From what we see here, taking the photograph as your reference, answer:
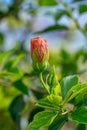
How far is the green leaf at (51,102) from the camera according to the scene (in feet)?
2.59

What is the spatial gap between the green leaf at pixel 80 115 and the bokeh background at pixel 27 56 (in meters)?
0.41

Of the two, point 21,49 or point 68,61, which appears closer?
point 68,61

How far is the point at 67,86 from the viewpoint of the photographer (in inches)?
33.1

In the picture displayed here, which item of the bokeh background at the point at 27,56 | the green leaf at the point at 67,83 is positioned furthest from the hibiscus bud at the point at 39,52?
the bokeh background at the point at 27,56

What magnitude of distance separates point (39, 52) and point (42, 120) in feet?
0.51

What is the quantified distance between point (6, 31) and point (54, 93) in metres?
1.89

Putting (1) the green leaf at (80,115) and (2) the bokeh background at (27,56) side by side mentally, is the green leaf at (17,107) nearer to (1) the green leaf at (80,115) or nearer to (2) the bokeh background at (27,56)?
(2) the bokeh background at (27,56)

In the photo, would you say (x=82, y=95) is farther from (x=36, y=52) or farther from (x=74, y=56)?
(x=74, y=56)

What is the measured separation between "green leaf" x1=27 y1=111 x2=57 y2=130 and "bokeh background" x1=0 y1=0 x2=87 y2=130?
40 cm

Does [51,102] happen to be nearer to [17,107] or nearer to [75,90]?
[75,90]

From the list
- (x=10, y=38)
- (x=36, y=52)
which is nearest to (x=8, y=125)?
(x=36, y=52)

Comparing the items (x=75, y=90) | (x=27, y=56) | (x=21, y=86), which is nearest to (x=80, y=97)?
(x=75, y=90)

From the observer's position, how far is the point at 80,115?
0.77 metres

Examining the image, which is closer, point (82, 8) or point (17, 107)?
point (17, 107)
